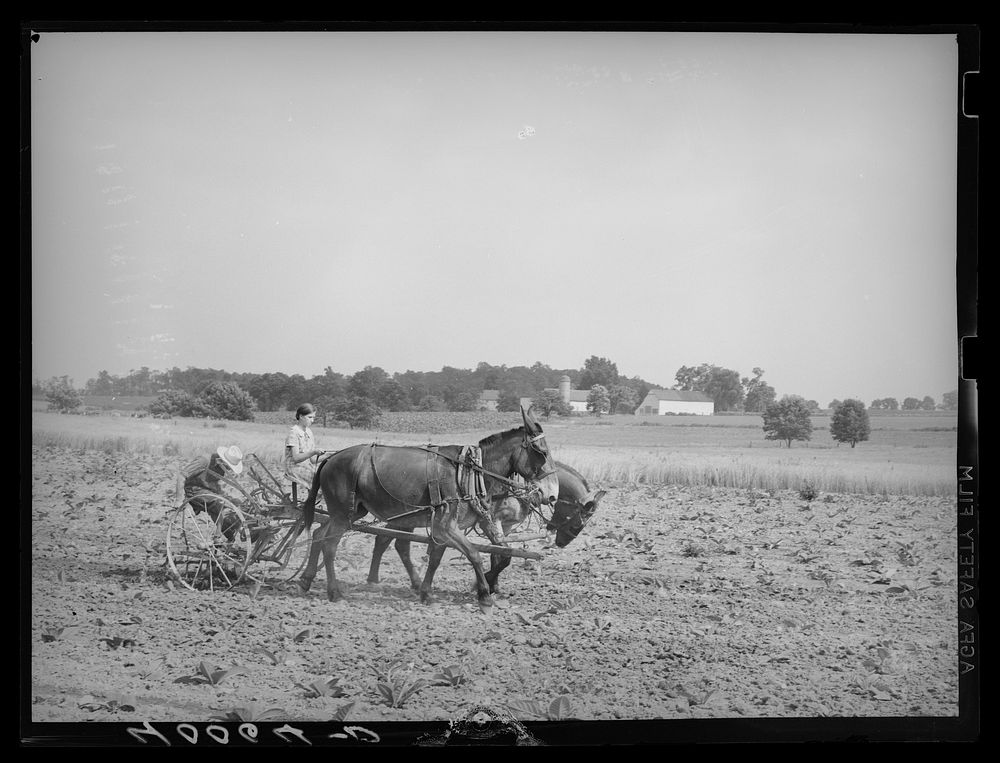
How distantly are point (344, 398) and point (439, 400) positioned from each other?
58 cm

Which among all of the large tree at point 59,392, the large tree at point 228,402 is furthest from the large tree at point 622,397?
the large tree at point 59,392

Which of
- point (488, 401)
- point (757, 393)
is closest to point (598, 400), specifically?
point (488, 401)

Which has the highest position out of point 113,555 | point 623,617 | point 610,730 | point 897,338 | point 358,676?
point 897,338

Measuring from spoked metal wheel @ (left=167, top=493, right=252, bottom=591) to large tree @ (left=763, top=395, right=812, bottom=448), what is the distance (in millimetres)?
3255

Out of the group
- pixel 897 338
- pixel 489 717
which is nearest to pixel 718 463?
pixel 897 338

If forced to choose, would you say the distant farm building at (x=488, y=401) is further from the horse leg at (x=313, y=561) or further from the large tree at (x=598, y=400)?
the horse leg at (x=313, y=561)

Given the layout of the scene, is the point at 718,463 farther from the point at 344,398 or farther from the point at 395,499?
the point at 344,398

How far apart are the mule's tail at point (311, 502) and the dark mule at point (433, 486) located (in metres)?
0.03

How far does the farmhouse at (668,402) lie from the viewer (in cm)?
521

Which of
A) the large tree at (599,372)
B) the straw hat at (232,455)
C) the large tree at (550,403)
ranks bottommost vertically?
the straw hat at (232,455)

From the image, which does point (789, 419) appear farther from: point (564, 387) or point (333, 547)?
point (333, 547)

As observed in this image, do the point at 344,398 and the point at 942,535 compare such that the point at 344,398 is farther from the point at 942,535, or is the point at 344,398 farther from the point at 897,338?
the point at 942,535

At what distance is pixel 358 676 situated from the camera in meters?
5.09

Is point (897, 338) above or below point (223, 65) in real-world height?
below
